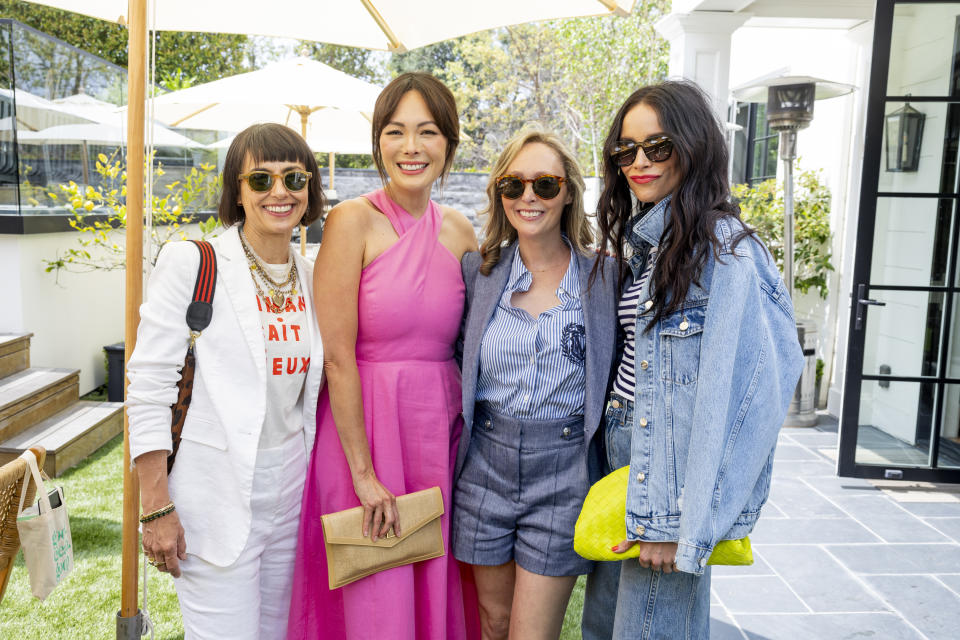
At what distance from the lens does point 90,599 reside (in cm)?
325

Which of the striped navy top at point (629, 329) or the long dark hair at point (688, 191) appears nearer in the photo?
the long dark hair at point (688, 191)

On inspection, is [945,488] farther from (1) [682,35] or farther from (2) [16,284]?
(2) [16,284]

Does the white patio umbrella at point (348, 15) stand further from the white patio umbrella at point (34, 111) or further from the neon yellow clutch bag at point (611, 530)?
the white patio umbrella at point (34, 111)

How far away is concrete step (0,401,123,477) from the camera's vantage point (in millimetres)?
4680

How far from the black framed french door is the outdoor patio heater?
1.29 metres

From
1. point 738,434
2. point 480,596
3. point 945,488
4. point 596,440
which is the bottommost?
point 945,488

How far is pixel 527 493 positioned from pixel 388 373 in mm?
515

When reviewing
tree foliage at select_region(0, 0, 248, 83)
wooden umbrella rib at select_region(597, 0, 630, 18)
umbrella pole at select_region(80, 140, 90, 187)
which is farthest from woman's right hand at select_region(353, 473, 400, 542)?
tree foliage at select_region(0, 0, 248, 83)

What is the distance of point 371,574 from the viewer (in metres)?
2.09

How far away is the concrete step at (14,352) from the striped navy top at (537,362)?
15.3ft

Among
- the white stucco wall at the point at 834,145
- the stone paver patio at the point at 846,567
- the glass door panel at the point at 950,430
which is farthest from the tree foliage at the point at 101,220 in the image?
the glass door panel at the point at 950,430

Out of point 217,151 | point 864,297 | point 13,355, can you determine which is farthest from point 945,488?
point 217,151

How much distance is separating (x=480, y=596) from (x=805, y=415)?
508 centimetres

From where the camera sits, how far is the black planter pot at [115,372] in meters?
6.28
